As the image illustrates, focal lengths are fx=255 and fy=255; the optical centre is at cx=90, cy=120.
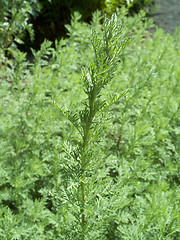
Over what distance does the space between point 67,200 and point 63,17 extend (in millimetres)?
4843

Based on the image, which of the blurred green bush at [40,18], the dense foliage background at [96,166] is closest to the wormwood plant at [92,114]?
the dense foliage background at [96,166]

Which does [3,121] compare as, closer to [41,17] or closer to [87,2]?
[41,17]

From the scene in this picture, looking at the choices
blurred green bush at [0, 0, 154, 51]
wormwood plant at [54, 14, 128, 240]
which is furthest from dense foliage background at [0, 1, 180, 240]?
blurred green bush at [0, 0, 154, 51]

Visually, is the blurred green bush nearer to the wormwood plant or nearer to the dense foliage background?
the dense foliage background

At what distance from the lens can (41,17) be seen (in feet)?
17.5

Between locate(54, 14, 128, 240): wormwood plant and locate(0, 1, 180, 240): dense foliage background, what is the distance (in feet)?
0.08

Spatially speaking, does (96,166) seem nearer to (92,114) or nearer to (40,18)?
(92,114)

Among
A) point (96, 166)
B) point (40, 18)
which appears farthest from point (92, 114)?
point (40, 18)

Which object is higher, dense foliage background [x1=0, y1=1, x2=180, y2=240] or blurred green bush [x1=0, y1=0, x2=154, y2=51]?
blurred green bush [x1=0, y1=0, x2=154, y2=51]

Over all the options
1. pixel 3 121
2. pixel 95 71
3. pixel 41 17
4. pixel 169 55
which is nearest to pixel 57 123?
pixel 3 121

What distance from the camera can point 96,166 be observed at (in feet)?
5.15

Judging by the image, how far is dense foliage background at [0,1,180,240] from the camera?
1680 millimetres

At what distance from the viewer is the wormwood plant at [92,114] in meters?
1.12

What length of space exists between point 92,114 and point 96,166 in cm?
45
